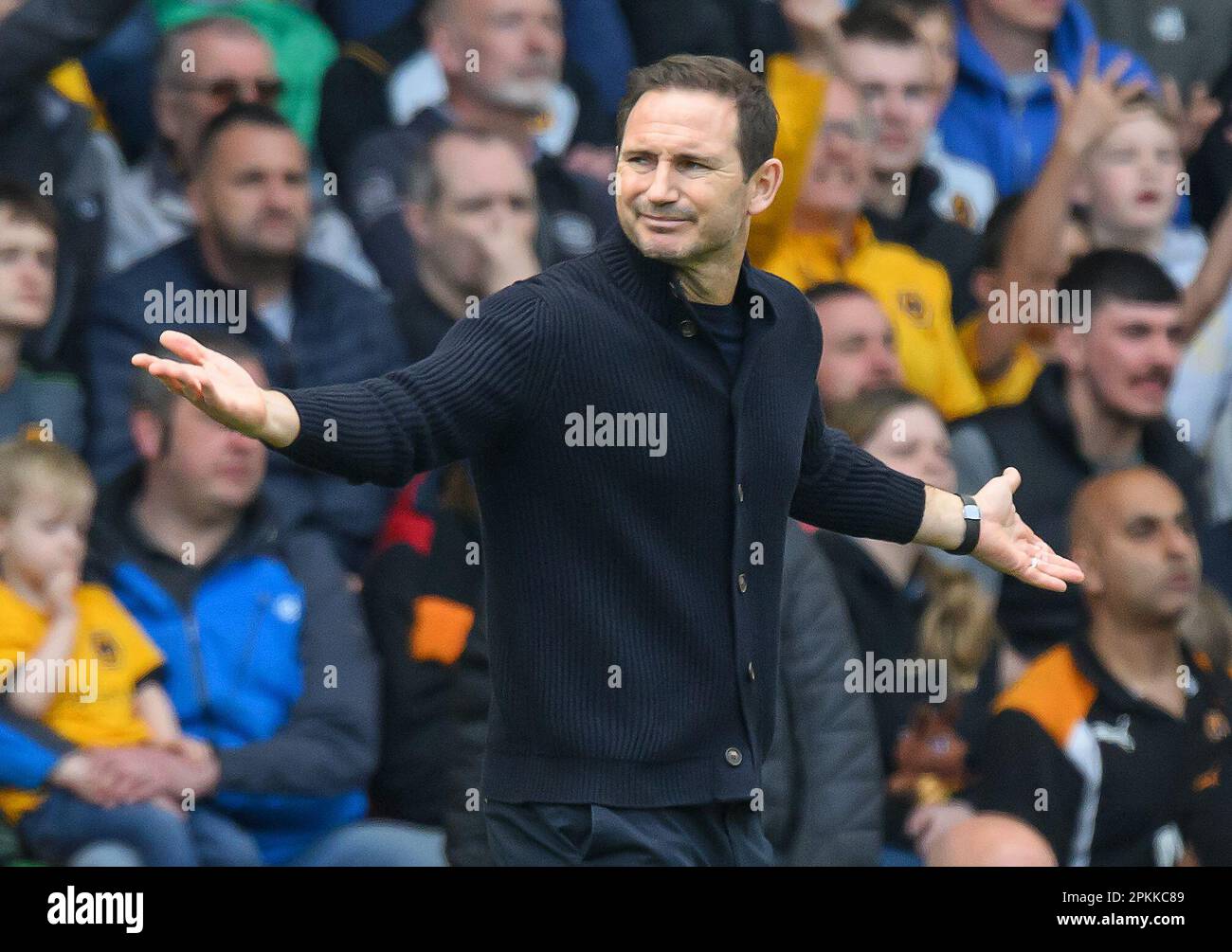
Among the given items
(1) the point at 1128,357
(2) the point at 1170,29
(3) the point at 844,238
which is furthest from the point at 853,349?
(2) the point at 1170,29

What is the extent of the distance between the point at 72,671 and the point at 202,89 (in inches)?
60.4

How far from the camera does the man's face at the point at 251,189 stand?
5.71 m

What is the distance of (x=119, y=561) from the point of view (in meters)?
5.43

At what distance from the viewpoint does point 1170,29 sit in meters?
6.50

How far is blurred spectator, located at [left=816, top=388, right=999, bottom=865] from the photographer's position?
5.80 m

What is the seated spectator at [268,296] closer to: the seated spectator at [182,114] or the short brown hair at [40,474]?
the seated spectator at [182,114]

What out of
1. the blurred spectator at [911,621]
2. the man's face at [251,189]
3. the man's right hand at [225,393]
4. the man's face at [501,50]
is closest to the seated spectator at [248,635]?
the man's face at [251,189]

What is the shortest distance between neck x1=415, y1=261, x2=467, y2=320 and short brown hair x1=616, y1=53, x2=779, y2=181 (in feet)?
8.12

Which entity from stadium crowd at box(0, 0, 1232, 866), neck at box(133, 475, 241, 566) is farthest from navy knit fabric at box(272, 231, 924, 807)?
neck at box(133, 475, 241, 566)

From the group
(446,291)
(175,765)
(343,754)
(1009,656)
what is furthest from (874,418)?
(175,765)

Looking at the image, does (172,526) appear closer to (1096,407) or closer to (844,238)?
(844,238)

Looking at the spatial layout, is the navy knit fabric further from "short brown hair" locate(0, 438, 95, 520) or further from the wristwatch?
"short brown hair" locate(0, 438, 95, 520)
